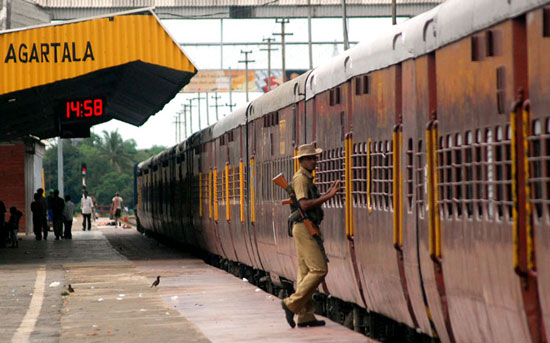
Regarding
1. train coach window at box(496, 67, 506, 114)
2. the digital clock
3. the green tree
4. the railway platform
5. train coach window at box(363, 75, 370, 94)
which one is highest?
the green tree

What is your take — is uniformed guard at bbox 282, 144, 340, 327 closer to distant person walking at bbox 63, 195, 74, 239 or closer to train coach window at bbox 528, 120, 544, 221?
train coach window at bbox 528, 120, 544, 221

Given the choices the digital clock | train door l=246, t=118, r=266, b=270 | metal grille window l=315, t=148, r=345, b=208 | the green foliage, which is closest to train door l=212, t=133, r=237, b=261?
train door l=246, t=118, r=266, b=270

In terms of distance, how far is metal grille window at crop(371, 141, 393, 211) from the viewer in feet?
35.9

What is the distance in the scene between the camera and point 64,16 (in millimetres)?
52031

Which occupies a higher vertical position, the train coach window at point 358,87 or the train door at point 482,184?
the train coach window at point 358,87

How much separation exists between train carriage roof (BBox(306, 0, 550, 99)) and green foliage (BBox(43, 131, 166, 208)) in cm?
Answer: 14236

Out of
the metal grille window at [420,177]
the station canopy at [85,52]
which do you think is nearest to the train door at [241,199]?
the station canopy at [85,52]

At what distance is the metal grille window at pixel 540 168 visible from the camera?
6836mm

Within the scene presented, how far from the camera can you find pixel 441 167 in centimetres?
908

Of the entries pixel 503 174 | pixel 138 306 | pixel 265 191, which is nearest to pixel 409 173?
pixel 503 174

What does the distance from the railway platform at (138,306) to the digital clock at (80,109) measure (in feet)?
18.1

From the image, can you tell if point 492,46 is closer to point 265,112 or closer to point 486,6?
point 486,6

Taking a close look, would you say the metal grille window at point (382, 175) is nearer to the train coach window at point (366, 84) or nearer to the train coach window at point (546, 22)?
the train coach window at point (366, 84)

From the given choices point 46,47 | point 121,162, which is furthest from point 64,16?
point 121,162
